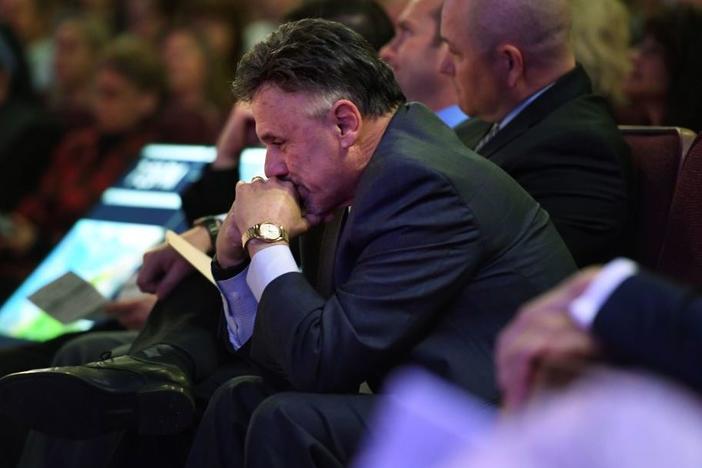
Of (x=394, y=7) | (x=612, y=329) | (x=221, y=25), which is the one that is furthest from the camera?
(x=221, y=25)

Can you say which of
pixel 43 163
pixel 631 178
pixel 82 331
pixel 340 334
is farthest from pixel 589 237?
pixel 43 163

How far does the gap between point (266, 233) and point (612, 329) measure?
129 cm

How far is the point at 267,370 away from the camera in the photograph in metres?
2.39

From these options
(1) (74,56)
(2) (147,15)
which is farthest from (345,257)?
(2) (147,15)

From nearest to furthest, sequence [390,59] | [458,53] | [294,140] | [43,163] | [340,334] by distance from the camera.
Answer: [340,334] → [294,140] → [458,53] → [390,59] → [43,163]

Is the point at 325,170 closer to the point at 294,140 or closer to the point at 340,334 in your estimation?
the point at 294,140

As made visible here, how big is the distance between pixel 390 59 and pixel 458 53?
1.81ft

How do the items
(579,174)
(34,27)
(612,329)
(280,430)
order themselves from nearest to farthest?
(612,329)
(280,430)
(579,174)
(34,27)

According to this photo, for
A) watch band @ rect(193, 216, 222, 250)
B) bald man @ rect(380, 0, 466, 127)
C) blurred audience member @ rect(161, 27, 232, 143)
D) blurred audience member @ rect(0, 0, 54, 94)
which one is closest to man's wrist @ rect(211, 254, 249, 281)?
watch band @ rect(193, 216, 222, 250)

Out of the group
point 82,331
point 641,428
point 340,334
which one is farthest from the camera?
point 82,331

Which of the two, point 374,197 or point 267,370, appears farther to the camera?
point 267,370

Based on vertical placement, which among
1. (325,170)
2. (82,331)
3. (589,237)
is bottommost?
(82,331)

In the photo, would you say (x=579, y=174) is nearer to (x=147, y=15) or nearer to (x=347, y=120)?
(x=347, y=120)

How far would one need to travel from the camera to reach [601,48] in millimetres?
3789
